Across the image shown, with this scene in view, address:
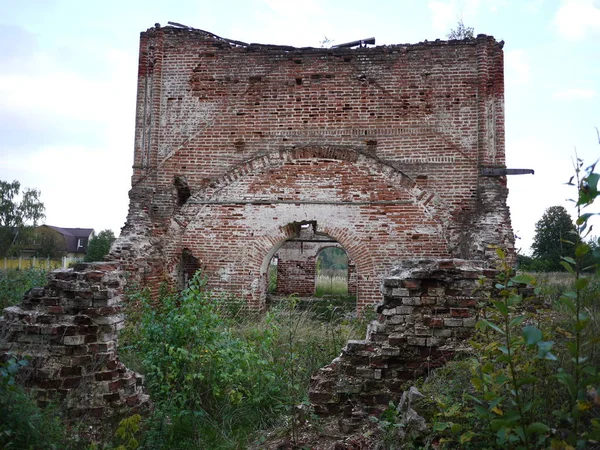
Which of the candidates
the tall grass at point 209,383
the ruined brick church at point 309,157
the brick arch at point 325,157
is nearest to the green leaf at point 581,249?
the tall grass at point 209,383

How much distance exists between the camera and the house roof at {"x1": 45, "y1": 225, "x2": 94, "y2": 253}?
4375cm

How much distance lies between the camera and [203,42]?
31.2 ft

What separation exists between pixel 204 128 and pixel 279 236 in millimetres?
2639

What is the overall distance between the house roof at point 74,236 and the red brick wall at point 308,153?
3740cm

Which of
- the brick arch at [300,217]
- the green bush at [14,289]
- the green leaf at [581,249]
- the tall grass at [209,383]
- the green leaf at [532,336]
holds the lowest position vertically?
the tall grass at [209,383]

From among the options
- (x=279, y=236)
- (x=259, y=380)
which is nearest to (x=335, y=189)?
(x=279, y=236)

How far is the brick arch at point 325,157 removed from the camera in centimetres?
863

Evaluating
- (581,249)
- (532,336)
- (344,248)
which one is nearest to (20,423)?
(532,336)

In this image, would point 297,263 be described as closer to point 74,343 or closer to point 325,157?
point 325,157

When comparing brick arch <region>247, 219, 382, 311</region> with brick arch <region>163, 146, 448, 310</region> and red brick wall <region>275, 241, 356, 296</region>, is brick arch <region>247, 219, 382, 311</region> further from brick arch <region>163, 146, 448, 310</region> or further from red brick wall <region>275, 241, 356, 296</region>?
red brick wall <region>275, 241, 356, 296</region>

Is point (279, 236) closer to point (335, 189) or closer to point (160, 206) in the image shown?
point (335, 189)

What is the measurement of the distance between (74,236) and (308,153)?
4277 cm

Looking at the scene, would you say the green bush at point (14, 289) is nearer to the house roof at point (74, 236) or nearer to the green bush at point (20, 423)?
the green bush at point (20, 423)

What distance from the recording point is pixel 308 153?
9.02m
